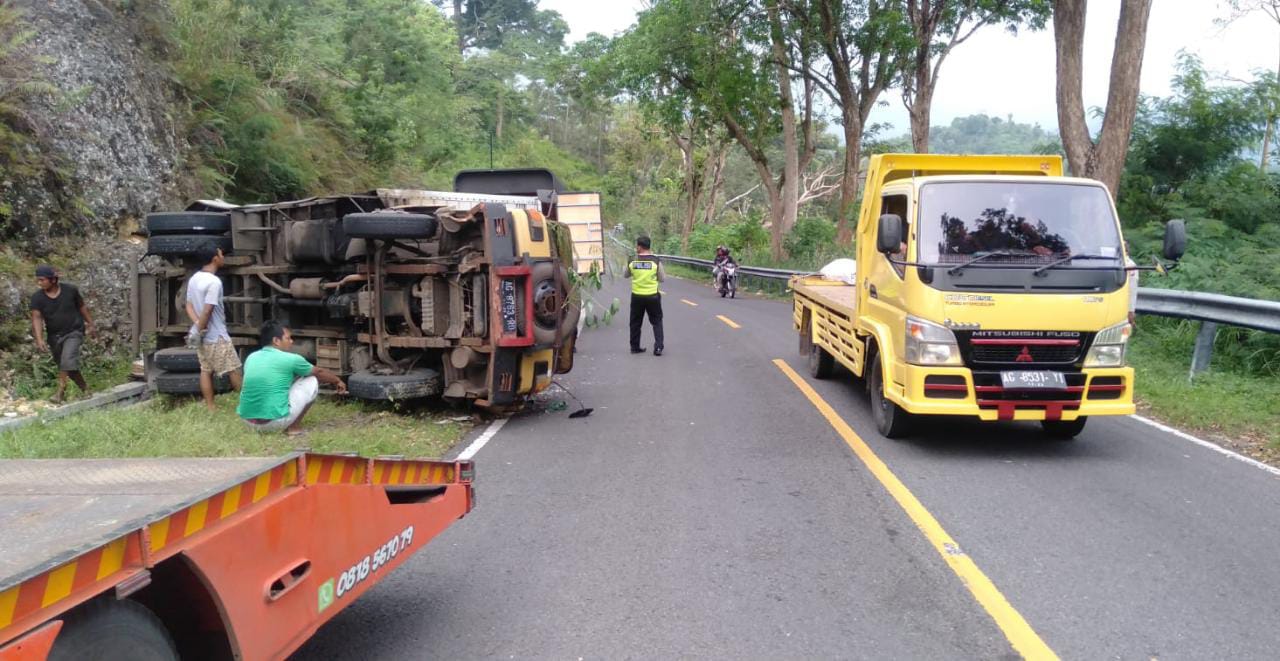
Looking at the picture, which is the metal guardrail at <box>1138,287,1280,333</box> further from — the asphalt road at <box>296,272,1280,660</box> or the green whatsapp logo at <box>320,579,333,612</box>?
the green whatsapp logo at <box>320,579,333,612</box>

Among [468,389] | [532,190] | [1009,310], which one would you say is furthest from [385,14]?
[1009,310]

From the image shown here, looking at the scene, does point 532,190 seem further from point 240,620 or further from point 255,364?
point 240,620

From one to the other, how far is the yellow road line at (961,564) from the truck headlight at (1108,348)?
6.04 feet

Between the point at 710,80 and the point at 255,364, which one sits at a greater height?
the point at 710,80

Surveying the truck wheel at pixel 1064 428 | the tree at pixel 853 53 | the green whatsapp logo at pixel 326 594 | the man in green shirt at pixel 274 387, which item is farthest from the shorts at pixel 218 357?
the tree at pixel 853 53

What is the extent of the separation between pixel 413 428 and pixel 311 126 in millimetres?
13941

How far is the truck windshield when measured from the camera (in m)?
7.52

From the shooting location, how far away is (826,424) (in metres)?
8.84

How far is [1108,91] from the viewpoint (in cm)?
1536

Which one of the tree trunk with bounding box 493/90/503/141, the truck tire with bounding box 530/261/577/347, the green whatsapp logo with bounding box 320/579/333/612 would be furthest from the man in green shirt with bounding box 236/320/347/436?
the tree trunk with bounding box 493/90/503/141

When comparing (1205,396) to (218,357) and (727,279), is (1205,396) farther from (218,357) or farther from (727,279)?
(727,279)

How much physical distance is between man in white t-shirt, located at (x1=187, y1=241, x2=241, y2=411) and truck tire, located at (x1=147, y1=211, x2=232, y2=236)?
21.4 inches

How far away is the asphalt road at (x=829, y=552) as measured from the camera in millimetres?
4199

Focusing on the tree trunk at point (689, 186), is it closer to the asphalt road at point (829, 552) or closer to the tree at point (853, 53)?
the tree at point (853, 53)
